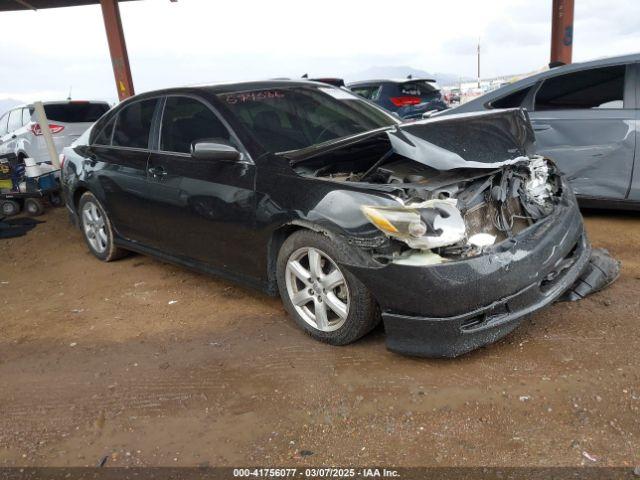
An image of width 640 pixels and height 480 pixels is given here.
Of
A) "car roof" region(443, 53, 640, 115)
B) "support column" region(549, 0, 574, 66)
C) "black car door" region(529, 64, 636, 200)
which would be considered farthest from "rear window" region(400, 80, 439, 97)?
"black car door" region(529, 64, 636, 200)

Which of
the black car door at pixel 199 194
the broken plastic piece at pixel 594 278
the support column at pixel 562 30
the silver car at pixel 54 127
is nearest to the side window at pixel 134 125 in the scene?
the black car door at pixel 199 194

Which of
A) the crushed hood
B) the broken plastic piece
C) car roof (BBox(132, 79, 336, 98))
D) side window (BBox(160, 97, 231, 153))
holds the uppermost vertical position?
car roof (BBox(132, 79, 336, 98))

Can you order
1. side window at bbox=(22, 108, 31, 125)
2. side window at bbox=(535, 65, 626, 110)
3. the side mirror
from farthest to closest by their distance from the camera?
side window at bbox=(22, 108, 31, 125) → side window at bbox=(535, 65, 626, 110) → the side mirror

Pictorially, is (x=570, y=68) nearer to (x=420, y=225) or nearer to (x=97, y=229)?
(x=420, y=225)

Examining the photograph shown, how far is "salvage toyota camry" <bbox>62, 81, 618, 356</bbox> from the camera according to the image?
261 cm

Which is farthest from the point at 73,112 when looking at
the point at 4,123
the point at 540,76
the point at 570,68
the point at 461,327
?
the point at 461,327

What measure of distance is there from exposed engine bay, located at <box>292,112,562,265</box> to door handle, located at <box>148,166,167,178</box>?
1.29 m

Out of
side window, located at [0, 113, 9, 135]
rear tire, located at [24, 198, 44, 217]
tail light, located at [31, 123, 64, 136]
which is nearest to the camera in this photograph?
rear tire, located at [24, 198, 44, 217]

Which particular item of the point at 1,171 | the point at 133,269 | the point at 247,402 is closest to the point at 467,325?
the point at 247,402

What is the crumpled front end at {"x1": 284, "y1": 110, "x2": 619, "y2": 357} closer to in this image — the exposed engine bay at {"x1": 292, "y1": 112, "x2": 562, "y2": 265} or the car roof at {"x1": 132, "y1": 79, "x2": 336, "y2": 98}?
the exposed engine bay at {"x1": 292, "y1": 112, "x2": 562, "y2": 265}

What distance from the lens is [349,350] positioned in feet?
10.0

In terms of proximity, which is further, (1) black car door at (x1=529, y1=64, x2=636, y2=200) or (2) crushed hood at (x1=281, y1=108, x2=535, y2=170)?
(1) black car door at (x1=529, y1=64, x2=636, y2=200)

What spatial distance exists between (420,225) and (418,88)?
8.70 m

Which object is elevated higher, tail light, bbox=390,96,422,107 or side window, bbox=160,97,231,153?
side window, bbox=160,97,231,153
